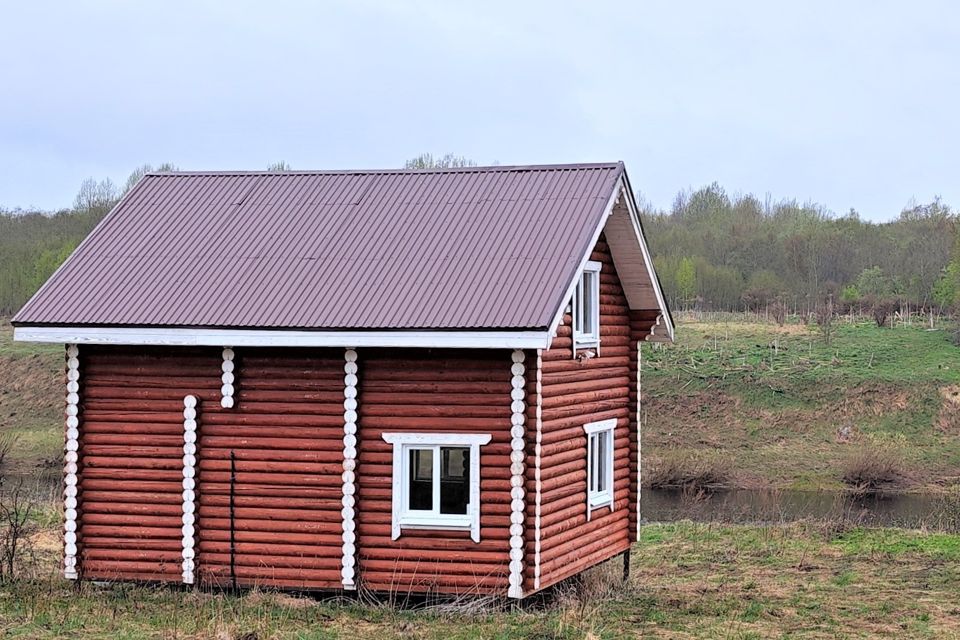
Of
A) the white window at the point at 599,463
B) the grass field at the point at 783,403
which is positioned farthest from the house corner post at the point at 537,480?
the grass field at the point at 783,403

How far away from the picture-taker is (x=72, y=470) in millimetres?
15898

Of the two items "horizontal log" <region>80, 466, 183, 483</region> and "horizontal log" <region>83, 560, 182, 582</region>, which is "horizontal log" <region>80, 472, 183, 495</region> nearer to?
"horizontal log" <region>80, 466, 183, 483</region>

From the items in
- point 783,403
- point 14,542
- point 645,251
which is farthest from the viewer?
point 783,403

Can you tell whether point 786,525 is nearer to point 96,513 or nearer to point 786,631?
point 786,631

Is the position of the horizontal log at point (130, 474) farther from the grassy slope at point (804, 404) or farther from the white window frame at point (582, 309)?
the grassy slope at point (804, 404)

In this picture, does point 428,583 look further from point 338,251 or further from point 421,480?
point 338,251

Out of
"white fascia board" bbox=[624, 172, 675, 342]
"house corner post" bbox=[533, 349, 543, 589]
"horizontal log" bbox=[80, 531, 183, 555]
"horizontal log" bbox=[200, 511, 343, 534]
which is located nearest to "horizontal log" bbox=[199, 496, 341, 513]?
"horizontal log" bbox=[200, 511, 343, 534]

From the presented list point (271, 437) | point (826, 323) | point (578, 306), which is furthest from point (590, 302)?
point (826, 323)

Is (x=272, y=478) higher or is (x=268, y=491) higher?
(x=272, y=478)

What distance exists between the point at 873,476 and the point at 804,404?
273 inches

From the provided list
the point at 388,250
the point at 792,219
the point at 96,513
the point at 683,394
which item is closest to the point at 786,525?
the point at 388,250

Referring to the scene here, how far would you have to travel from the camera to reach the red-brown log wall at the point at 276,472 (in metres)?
15.2

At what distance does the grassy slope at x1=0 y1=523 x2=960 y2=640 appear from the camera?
1371cm

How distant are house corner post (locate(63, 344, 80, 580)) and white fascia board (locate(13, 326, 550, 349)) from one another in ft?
1.50
